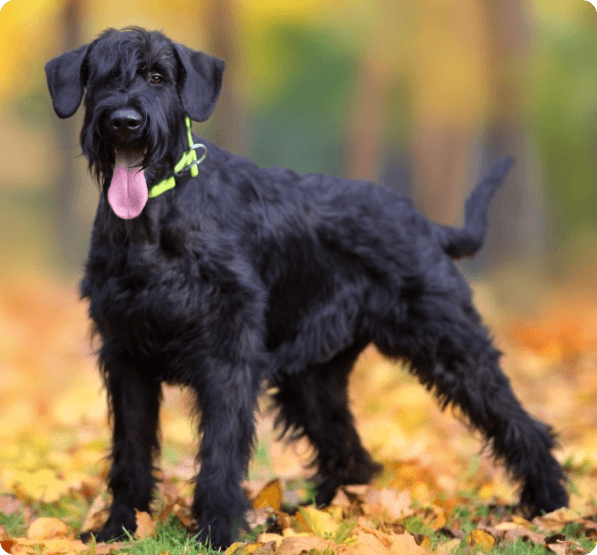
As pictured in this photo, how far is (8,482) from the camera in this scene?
4008 millimetres

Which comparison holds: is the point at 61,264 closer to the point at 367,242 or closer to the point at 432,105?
the point at 432,105

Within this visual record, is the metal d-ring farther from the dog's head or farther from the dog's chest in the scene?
the dog's chest

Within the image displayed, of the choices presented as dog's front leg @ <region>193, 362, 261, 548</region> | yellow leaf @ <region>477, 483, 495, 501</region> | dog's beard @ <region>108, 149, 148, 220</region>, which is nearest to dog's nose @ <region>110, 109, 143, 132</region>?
dog's beard @ <region>108, 149, 148, 220</region>

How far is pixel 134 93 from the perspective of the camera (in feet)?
9.68

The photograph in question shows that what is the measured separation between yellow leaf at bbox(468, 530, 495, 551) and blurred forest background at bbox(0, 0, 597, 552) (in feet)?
9.58

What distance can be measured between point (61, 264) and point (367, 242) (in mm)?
8687

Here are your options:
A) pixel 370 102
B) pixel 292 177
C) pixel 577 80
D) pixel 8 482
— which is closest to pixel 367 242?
pixel 292 177

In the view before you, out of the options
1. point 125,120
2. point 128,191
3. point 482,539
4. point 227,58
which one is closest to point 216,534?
point 482,539

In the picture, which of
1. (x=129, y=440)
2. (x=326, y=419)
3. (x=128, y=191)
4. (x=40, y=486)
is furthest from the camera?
(x=326, y=419)

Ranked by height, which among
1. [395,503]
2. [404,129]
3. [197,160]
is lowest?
[395,503]

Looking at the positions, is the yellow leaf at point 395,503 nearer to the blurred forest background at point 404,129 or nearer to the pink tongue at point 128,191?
the pink tongue at point 128,191

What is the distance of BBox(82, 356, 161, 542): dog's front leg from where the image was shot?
3.40 meters

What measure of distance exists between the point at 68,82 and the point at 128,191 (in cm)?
59

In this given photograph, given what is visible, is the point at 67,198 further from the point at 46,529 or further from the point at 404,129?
the point at 46,529
